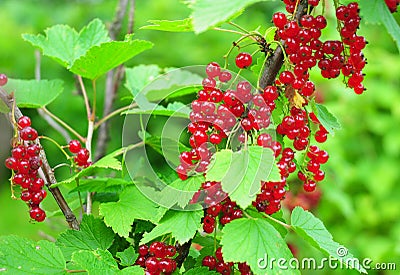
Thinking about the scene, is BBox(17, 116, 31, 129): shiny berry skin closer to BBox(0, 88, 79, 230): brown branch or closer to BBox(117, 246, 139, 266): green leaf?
BBox(0, 88, 79, 230): brown branch

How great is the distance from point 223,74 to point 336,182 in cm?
188

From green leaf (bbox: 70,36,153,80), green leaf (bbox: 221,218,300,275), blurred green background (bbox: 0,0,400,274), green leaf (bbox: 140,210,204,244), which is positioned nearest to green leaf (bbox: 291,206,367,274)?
green leaf (bbox: 221,218,300,275)

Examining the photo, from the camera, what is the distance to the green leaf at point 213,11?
576 mm

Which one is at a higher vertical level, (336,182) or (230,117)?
(230,117)

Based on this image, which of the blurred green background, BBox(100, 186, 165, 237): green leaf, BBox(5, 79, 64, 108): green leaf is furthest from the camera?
the blurred green background

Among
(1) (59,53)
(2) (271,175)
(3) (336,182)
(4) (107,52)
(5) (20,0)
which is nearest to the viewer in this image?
(2) (271,175)

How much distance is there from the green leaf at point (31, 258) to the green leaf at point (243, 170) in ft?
0.83

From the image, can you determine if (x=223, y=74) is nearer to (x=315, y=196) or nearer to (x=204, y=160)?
(x=204, y=160)

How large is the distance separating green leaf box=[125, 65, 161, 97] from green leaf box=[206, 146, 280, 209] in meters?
0.53

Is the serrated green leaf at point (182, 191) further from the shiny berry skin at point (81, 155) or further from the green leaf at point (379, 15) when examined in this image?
the green leaf at point (379, 15)

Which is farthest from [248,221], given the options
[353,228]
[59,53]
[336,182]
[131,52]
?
[353,228]

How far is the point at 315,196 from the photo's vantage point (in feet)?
7.45

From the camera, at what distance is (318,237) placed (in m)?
0.75

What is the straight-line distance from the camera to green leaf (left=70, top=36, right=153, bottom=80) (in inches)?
35.1
